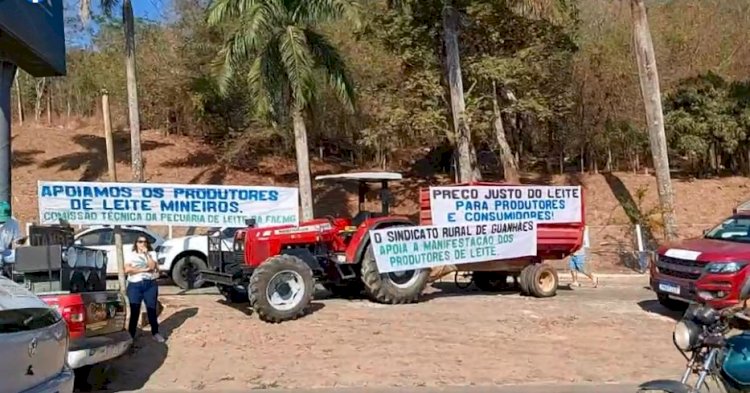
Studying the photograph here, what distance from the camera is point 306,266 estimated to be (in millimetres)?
12430

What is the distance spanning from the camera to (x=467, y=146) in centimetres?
2605

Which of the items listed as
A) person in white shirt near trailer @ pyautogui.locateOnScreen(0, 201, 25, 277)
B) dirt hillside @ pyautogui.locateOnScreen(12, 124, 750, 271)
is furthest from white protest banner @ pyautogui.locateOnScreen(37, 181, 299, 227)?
dirt hillside @ pyautogui.locateOnScreen(12, 124, 750, 271)

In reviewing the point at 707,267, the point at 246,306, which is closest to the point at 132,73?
the point at 246,306

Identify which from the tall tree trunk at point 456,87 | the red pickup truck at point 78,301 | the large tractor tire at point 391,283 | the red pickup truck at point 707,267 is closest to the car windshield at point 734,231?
the red pickup truck at point 707,267

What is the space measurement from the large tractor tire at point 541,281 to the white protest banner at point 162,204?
176 inches

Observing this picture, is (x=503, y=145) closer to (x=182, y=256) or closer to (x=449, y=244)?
(x=182, y=256)

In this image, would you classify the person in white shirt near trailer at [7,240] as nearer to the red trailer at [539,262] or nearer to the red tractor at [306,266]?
the red tractor at [306,266]

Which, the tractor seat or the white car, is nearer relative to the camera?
the tractor seat

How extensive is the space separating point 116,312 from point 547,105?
2298 centimetres

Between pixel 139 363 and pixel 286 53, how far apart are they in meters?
12.9

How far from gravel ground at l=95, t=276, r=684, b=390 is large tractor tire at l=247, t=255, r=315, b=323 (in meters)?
0.21

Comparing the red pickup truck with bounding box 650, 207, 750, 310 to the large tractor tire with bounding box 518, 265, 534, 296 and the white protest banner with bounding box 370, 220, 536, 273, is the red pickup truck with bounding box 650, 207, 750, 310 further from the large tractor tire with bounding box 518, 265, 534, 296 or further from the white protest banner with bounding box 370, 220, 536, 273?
the white protest banner with bounding box 370, 220, 536, 273

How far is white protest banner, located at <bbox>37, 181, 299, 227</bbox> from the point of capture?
42.8 ft

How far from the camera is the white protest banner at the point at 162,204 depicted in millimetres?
13039
